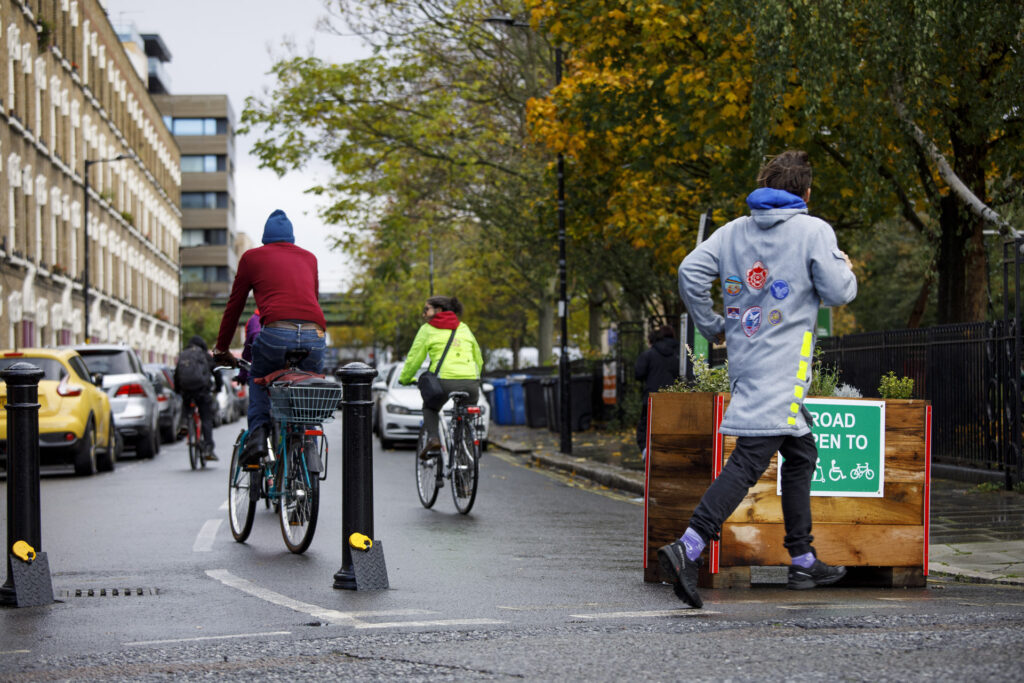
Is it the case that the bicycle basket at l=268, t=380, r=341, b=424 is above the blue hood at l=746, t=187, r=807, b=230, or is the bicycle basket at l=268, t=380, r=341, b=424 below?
below

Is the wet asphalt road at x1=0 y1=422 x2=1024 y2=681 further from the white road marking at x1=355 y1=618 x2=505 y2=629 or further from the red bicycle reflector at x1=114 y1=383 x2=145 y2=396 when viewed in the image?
the red bicycle reflector at x1=114 y1=383 x2=145 y2=396

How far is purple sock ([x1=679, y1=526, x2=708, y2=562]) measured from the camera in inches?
222

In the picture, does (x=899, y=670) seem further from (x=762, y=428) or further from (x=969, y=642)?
(x=762, y=428)

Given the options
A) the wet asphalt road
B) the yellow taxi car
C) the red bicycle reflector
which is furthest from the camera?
the red bicycle reflector

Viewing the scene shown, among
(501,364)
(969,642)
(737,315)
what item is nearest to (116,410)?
(737,315)

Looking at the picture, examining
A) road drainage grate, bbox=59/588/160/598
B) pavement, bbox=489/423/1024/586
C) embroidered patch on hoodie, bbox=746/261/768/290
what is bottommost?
pavement, bbox=489/423/1024/586

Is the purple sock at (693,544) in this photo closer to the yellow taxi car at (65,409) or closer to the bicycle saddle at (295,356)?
the bicycle saddle at (295,356)

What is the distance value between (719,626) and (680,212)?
676 inches

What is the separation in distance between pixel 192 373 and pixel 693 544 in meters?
13.8

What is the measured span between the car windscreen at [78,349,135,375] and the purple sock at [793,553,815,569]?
16.4 metres

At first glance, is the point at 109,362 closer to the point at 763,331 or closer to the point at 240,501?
the point at 240,501

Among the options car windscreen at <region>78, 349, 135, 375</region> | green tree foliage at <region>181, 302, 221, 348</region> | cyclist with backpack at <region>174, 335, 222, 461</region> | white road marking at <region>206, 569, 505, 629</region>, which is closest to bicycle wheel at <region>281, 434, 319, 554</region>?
white road marking at <region>206, 569, 505, 629</region>

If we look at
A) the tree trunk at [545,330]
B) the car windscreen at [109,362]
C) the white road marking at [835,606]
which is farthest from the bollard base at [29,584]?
the tree trunk at [545,330]

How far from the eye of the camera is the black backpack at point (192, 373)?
1841 cm
